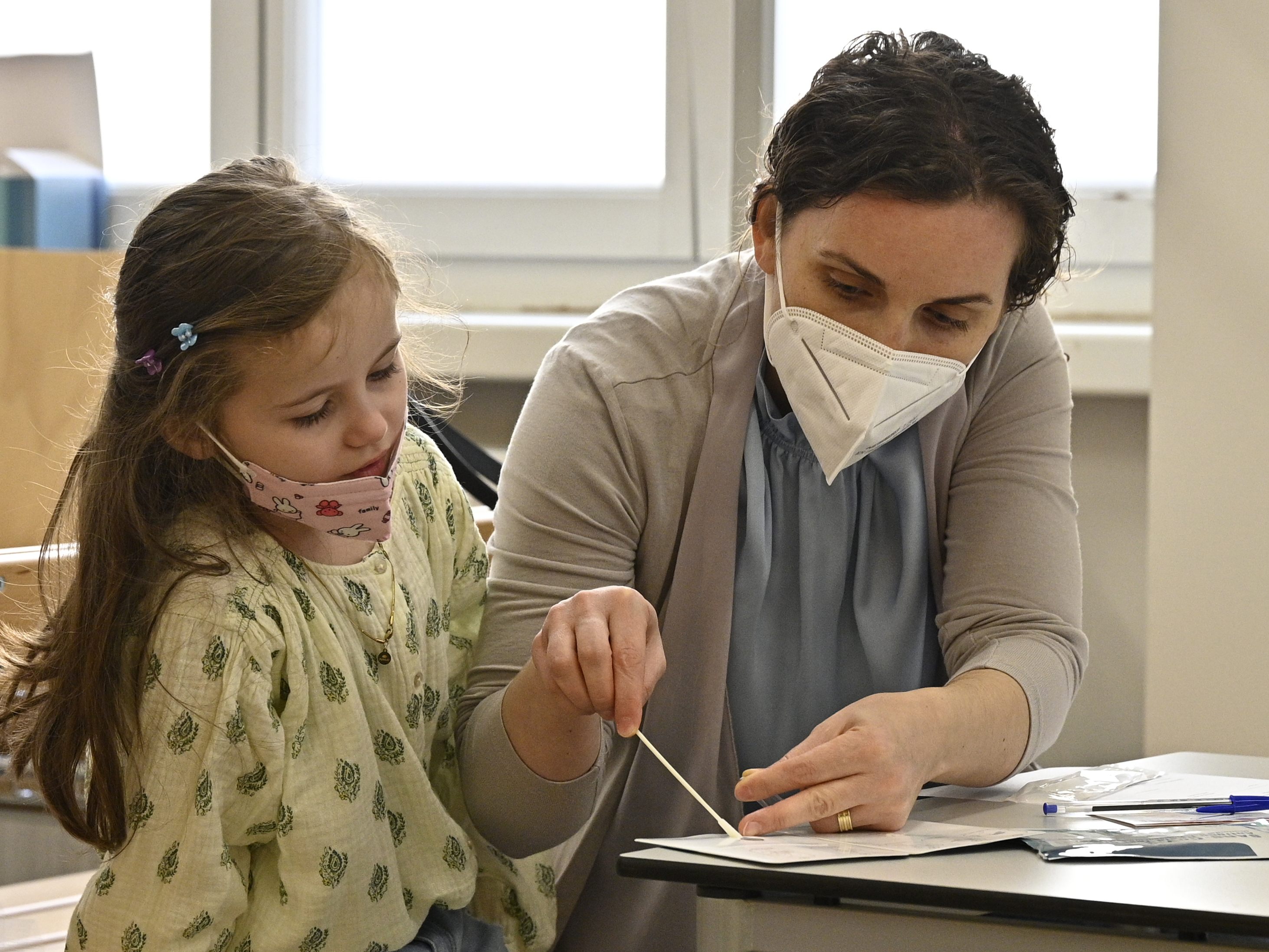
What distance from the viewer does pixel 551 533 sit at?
122 centimetres

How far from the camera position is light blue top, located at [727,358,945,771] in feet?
4.17

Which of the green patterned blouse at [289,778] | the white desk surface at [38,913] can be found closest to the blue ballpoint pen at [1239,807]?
the green patterned blouse at [289,778]

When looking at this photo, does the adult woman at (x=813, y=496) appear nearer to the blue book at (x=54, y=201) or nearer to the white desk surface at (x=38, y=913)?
the white desk surface at (x=38, y=913)

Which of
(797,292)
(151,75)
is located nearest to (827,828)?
(797,292)

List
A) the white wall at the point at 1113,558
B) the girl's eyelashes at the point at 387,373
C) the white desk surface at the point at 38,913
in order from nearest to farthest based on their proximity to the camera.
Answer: the girl's eyelashes at the point at 387,373 < the white desk surface at the point at 38,913 < the white wall at the point at 1113,558

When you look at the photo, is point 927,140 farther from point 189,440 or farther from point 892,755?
point 189,440

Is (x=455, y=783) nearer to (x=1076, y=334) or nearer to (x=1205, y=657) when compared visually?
(x=1205, y=657)

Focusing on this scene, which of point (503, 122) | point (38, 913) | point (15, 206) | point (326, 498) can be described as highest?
point (503, 122)

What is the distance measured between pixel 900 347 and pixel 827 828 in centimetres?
40

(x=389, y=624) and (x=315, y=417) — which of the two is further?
(x=389, y=624)

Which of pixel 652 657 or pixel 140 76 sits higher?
pixel 140 76

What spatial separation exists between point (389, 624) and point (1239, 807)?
0.64 metres

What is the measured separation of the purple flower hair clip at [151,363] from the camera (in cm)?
99

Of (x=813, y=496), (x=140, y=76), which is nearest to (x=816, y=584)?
(x=813, y=496)
